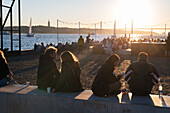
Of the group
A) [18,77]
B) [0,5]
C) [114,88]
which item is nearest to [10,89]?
[114,88]

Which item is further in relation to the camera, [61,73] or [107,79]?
[61,73]

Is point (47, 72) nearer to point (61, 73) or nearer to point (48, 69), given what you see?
point (48, 69)

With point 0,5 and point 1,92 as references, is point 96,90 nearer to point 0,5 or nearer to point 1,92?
point 1,92

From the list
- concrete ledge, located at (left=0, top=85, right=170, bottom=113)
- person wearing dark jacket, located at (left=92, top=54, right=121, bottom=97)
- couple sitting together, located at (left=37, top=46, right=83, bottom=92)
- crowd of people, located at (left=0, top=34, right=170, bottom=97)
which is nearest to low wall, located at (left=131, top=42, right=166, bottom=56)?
crowd of people, located at (left=0, top=34, right=170, bottom=97)

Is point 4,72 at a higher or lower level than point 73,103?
higher

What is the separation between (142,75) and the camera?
16.2 ft

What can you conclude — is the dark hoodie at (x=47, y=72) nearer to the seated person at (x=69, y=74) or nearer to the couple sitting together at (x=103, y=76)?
the couple sitting together at (x=103, y=76)

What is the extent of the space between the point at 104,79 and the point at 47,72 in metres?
1.36

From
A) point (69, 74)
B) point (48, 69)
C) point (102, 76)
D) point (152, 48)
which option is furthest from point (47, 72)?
point (152, 48)

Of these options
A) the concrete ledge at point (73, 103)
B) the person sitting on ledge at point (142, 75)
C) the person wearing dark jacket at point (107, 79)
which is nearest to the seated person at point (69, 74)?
the concrete ledge at point (73, 103)

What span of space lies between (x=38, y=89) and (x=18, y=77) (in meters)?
4.33

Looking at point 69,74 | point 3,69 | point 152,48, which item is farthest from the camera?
point 152,48

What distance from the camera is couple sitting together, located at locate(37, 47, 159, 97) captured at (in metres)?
4.82

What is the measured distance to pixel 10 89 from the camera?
562cm
